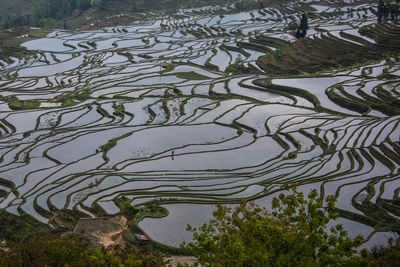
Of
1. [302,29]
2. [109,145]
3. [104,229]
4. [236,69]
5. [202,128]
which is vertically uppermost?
[302,29]

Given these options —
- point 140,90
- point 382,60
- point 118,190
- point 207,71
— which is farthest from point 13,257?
point 382,60

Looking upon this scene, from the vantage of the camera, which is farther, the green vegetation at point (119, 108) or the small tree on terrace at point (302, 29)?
the small tree on terrace at point (302, 29)

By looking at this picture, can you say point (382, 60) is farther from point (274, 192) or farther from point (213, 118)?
point (274, 192)

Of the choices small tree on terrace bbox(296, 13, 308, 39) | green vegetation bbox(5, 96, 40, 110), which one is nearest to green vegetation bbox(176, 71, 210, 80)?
green vegetation bbox(5, 96, 40, 110)

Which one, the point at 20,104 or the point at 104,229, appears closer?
the point at 104,229

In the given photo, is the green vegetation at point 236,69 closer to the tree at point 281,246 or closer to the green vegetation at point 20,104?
the green vegetation at point 20,104

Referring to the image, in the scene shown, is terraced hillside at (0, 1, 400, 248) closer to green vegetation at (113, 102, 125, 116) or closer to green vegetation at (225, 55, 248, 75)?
green vegetation at (113, 102, 125, 116)

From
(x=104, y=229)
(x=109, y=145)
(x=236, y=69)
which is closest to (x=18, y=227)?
(x=104, y=229)

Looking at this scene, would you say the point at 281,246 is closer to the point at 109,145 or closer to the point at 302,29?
the point at 109,145

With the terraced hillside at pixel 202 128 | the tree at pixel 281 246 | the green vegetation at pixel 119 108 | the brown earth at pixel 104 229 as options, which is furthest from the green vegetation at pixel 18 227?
the green vegetation at pixel 119 108
